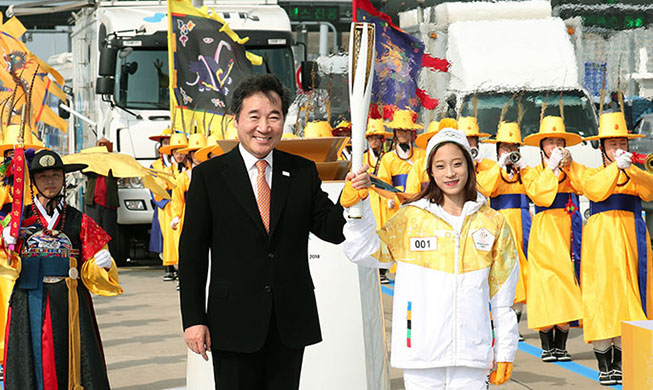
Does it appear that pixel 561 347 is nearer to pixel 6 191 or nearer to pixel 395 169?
pixel 6 191

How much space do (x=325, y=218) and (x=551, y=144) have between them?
17.1ft

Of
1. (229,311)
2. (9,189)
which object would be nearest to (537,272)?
(9,189)

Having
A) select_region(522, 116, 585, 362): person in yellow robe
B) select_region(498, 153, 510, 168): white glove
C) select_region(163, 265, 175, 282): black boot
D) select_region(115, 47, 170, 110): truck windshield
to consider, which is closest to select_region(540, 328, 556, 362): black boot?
select_region(522, 116, 585, 362): person in yellow robe

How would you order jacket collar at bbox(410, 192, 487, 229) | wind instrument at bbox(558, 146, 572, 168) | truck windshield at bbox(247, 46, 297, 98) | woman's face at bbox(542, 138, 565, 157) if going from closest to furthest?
1. jacket collar at bbox(410, 192, 487, 229)
2. wind instrument at bbox(558, 146, 572, 168)
3. woman's face at bbox(542, 138, 565, 157)
4. truck windshield at bbox(247, 46, 297, 98)

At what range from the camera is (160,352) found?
9.38 metres

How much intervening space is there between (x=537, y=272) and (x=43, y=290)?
434cm

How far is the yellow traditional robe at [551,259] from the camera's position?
8.66m

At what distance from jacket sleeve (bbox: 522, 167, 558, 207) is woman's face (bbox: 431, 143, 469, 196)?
4186 mm

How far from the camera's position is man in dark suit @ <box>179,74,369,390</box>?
160 inches

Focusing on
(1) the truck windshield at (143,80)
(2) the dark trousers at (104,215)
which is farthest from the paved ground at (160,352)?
(1) the truck windshield at (143,80)

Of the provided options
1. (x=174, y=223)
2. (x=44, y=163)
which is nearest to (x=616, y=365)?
(x=44, y=163)

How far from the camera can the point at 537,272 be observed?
8.93 m

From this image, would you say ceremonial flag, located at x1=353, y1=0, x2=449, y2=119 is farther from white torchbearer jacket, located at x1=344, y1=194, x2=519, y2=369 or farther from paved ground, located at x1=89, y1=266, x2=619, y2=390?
paved ground, located at x1=89, y1=266, x2=619, y2=390

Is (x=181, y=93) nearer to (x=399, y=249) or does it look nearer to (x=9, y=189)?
(x=9, y=189)
